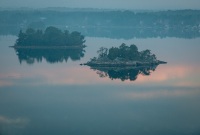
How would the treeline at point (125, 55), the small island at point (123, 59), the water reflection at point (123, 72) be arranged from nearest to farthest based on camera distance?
1. the water reflection at point (123, 72)
2. the small island at point (123, 59)
3. the treeline at point (125, 55)

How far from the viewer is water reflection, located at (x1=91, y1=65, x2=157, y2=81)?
27984mm

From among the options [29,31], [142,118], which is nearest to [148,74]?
[142,118]

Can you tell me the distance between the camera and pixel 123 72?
2952cm

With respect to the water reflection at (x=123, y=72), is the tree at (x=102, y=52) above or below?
above

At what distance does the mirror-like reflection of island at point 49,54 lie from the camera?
1470 inches

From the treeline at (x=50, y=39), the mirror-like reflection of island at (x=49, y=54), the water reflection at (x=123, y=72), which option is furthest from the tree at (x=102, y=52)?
the treeline at (x=50, y=39)

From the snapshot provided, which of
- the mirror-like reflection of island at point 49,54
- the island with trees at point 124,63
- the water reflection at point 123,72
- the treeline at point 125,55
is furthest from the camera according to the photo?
the mirror-like reflection of island at point 49,54

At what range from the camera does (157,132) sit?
1638cm

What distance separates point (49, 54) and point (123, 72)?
1341 cm

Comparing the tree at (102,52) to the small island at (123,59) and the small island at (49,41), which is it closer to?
the small island at (123,59)

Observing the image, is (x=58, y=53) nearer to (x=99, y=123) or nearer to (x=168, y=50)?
(x=168, y=50)

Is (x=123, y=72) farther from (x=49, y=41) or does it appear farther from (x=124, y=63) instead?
(x=49, y=41)

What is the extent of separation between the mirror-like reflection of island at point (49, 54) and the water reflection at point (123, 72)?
284 inches

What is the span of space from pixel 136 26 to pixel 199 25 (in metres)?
15.1
